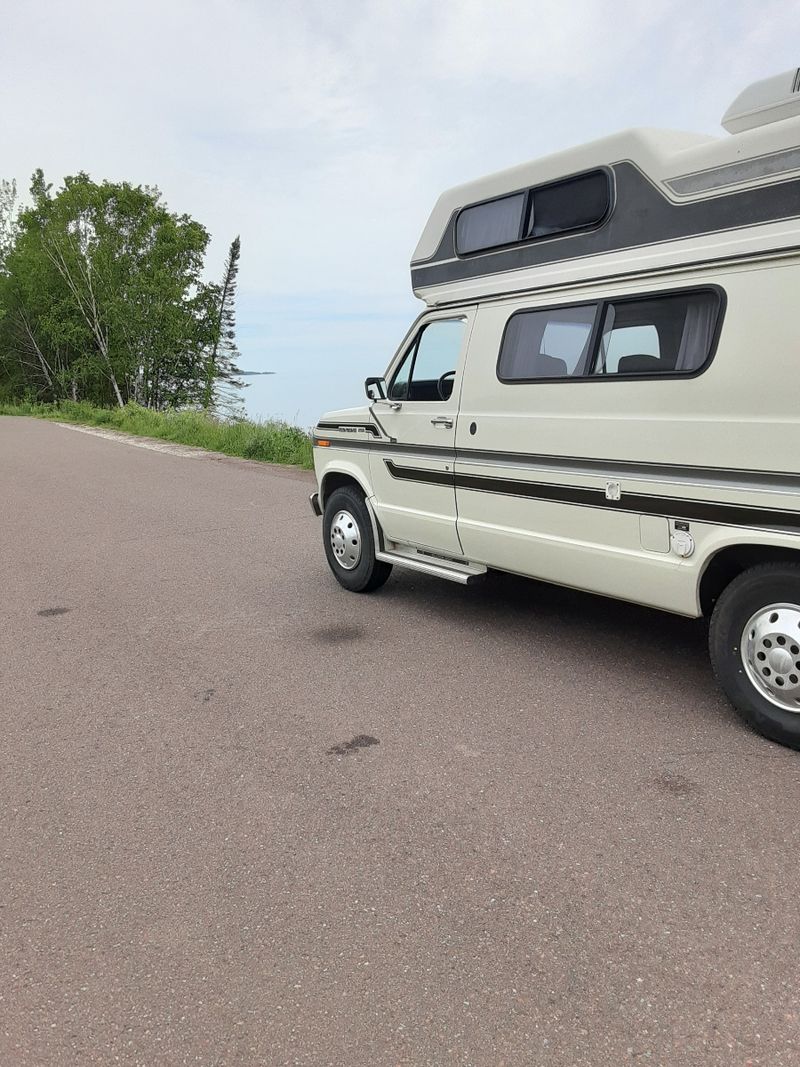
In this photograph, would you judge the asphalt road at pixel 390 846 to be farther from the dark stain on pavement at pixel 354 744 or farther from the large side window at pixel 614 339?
the large side window at pixel 614 339

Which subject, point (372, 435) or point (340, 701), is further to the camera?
point (372, 435)

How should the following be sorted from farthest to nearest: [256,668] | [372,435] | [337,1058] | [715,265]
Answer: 1. [372,435]
2. [256,668]
3. [715,265]
4. [337,1058]

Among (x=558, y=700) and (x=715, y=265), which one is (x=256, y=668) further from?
(x=715, y=265)

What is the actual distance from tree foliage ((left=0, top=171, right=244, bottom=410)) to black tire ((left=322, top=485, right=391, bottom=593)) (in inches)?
1618

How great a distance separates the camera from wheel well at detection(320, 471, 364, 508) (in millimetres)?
6604

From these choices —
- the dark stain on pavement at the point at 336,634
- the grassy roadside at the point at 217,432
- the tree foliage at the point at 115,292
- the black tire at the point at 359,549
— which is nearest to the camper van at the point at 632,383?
the black tire at the point at 359,549

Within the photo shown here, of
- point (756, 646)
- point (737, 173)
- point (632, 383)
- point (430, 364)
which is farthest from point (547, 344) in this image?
point (756, 646)

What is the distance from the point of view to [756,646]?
3902mm

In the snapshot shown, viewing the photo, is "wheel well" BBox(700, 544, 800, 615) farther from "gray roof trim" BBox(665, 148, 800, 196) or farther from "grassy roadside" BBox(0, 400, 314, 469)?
"grassy roadside" BBox(0, 400, 314, 469)

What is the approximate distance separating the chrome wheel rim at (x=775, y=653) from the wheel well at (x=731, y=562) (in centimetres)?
23

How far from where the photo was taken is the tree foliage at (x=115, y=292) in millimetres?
44250

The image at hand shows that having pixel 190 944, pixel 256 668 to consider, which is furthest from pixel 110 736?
pixel 190 944

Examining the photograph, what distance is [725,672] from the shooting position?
4051mm

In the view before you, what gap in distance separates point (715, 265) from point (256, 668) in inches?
131
